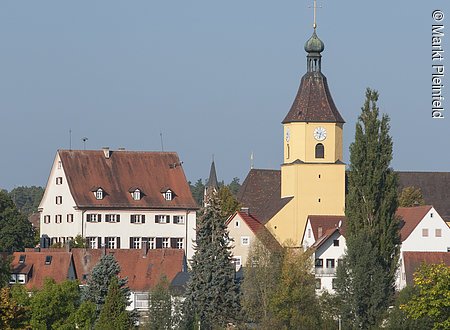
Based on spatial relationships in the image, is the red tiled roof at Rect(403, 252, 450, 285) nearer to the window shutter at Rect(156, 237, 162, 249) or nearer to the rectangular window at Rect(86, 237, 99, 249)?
the window shutter at Rect(156, 237, 162, 249)

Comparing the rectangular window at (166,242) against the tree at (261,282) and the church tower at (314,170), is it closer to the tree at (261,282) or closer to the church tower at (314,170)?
the church tower at (314,170)

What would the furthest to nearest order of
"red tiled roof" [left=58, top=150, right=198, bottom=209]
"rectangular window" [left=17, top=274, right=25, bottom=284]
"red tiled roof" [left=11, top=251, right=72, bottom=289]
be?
"red tiled roof" [left=58, top=150, right=198, bottom=209] → "red tiled roof" [left=11, top=251, right=72, bottom=289] → "rectangular window" [left=17, top=274, right=25, bottom=284]

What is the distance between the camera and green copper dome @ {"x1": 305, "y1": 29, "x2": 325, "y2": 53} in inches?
4195

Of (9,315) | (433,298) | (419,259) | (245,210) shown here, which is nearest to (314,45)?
(245,210)

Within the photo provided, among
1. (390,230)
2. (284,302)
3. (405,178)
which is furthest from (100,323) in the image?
(405,178)

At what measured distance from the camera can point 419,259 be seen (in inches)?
3578

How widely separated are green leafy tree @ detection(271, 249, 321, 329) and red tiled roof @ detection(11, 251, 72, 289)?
15.8 m

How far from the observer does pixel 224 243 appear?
2884 inches

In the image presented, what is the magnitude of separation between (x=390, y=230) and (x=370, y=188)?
Result: 227 centimetres

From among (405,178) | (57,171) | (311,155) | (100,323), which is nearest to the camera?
(100,323)

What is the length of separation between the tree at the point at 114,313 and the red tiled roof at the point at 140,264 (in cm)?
1724

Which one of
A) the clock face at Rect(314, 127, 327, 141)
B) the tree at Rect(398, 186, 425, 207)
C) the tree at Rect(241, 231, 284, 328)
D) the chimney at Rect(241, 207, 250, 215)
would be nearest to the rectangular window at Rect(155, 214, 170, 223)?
the chimney at Rect(241, 207, 250, 215)

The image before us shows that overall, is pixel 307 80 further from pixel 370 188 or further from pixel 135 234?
pixel 370 188

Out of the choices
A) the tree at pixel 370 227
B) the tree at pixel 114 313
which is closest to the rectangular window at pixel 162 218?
the tree at pixel 370 227
